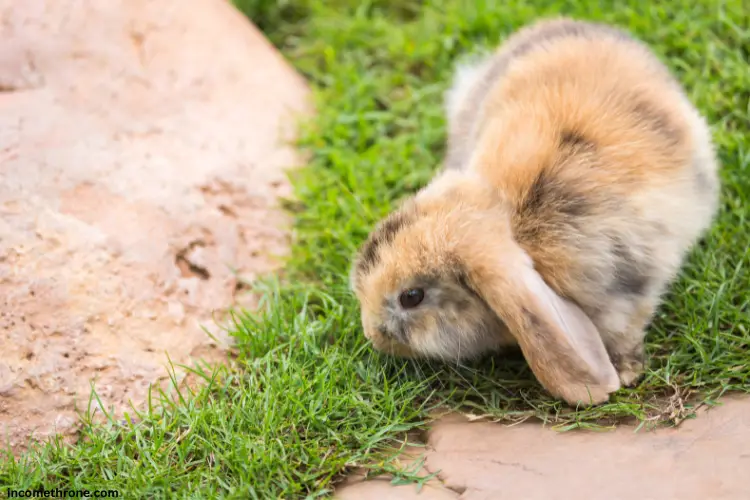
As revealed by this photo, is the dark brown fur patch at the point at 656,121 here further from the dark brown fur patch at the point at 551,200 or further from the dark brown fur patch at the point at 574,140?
the dark brown fur patch at the point at 551,200

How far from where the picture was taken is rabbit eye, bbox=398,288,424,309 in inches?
118

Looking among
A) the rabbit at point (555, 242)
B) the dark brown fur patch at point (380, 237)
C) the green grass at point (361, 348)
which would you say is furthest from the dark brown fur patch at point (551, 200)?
the green grass at point (361, 348)

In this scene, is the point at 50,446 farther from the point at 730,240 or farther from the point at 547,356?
the point at 730,240

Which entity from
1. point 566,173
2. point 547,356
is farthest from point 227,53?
point 547,356

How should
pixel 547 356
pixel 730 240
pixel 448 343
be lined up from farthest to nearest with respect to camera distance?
pixel 730 240 → pixel 448 343 → pixel 547 356

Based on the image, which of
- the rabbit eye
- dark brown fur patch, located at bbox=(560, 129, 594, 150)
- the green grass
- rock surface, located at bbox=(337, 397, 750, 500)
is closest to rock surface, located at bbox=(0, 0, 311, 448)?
the green grass

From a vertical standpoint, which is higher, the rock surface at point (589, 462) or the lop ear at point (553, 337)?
the lop ear at point (553, 337)

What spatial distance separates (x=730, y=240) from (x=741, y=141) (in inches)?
24.0

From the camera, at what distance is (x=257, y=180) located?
4.01 meters

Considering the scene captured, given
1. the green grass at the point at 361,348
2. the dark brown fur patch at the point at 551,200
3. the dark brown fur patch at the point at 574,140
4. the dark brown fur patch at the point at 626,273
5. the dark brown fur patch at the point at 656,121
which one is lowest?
the green grass at the point at 361,348

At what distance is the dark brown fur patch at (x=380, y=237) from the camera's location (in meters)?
3.09

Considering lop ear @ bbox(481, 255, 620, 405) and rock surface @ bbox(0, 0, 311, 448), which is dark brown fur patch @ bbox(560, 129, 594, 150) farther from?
rock surface @ bbox(0, 0, 311, 448)

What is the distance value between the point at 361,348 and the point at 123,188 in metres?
1.30

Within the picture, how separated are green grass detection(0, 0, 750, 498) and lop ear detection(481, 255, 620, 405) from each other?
0.46 ft
